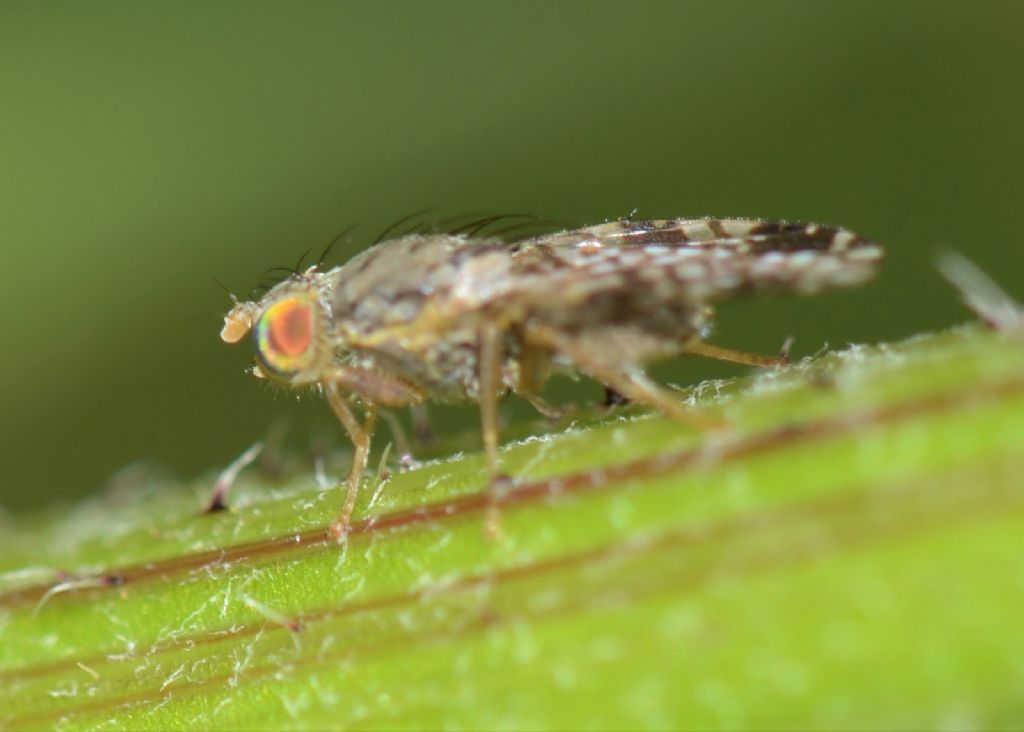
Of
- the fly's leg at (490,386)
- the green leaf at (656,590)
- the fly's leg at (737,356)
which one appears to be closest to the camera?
the green leaf at (656,590)

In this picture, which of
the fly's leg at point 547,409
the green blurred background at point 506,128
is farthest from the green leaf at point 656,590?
the green blurred background at point 506,128

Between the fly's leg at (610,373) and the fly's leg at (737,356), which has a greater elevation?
the fly's leg at (610,373)

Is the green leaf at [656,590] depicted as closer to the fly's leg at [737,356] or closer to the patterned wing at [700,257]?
the patterned wing at [700,257]

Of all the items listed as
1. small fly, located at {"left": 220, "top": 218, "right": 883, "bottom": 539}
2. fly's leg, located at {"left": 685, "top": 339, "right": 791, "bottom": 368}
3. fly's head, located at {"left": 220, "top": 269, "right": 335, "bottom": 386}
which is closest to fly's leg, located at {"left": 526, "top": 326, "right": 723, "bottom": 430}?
small fly, located at {"left": 220, "top": 218, "right": 883, "bottom": 539}

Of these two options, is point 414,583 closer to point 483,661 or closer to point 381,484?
point 483,661

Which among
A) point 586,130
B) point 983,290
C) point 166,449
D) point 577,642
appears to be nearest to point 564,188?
point 586,130

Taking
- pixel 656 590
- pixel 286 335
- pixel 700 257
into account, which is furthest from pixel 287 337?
pixel 656 590
